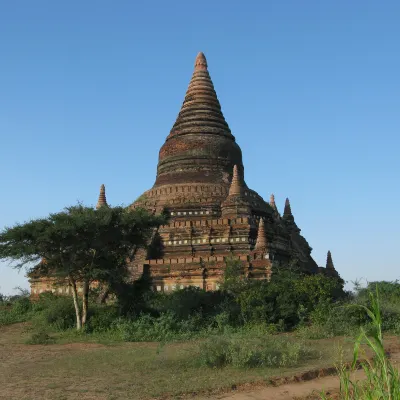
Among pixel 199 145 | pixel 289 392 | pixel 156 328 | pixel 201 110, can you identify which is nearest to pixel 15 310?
Result: pixel 156 328

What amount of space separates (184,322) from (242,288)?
2.93 meters

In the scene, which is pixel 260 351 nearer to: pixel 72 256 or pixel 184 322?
pixel 184 322

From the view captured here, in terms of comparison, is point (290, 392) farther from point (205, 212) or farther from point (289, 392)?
point (205, 212)

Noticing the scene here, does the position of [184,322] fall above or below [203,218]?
below

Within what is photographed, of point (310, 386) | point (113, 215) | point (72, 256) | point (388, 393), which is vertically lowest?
point (310, 386)

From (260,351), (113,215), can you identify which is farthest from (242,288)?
(260,351)

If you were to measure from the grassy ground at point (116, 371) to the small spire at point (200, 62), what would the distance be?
21.4m

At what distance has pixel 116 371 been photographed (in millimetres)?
10234

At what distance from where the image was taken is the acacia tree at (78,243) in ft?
53.1

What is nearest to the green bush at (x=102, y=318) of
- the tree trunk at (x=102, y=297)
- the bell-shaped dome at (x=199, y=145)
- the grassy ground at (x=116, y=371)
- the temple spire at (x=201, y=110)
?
the tree trunk at (x=102, y=297)

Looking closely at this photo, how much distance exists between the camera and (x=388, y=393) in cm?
350

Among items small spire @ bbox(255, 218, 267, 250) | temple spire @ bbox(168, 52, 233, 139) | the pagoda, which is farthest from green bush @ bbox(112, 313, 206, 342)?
temple spire @ bbox(168, 52, 233, 139)

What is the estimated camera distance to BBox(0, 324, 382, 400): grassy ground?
8.52m

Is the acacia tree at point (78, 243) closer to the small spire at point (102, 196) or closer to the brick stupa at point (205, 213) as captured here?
the brick stupa at point (205, 213)
